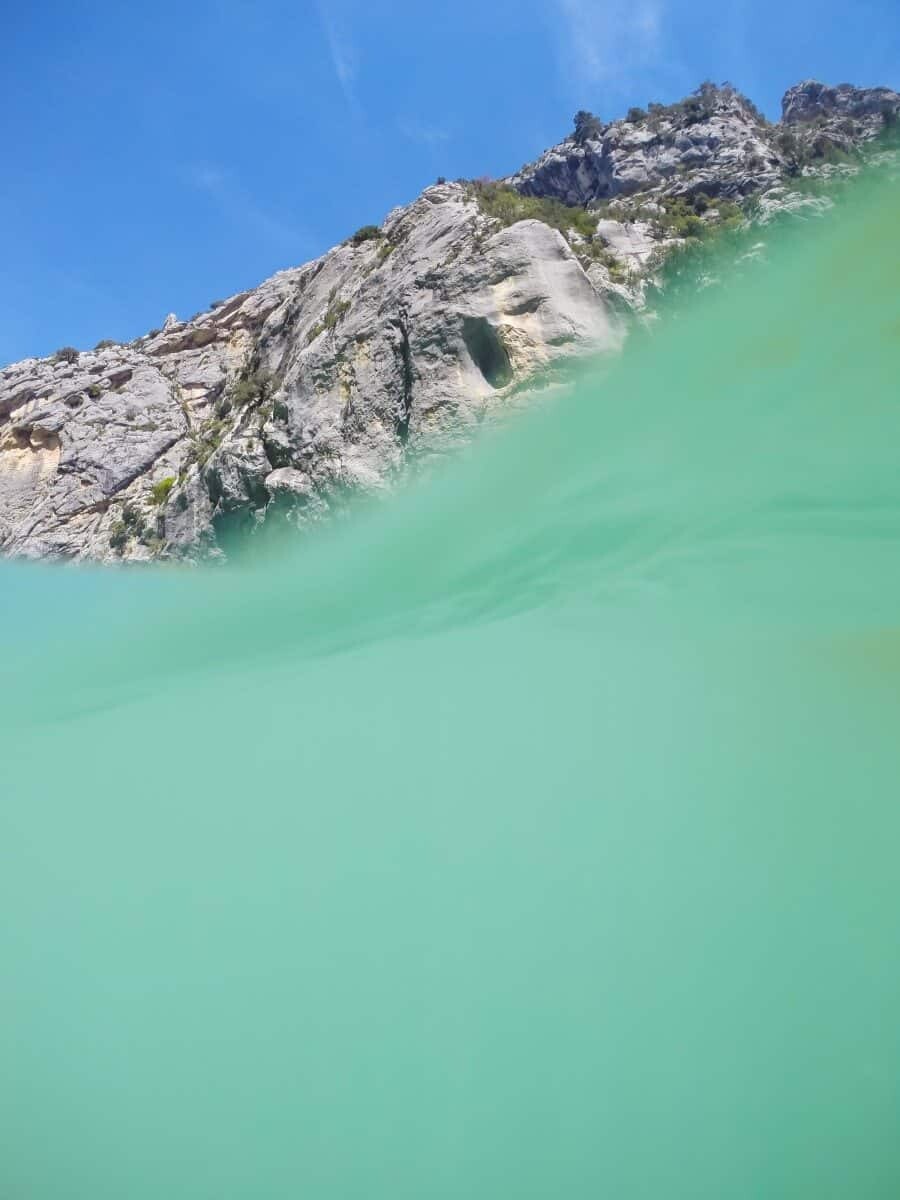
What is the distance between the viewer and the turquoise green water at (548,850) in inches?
108

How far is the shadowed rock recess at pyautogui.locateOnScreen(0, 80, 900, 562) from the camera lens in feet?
39.3

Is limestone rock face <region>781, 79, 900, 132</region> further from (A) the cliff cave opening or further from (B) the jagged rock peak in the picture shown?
(A) the cliff cave opening

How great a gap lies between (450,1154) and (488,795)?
6.74 feet

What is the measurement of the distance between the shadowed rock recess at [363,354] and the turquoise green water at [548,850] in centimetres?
471

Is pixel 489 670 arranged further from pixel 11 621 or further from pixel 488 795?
pixel 11 621

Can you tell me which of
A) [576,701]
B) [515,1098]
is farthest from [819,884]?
[576,701]

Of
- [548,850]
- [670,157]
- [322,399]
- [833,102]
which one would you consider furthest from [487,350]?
[833,102]

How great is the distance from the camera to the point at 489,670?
21.6 feet

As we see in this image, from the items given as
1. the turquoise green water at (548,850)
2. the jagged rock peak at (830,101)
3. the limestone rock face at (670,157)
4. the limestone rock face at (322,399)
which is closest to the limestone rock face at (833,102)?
the jagged rock peak at (830,101)

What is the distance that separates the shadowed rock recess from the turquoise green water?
15.5ft

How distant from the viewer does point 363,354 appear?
44.8 feet

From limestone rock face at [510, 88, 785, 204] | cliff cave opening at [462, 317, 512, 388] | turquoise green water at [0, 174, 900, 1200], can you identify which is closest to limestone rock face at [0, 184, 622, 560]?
cliff cave opening at [462, 317, 512, 388]

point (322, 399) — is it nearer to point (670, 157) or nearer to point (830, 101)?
point (670, 157)

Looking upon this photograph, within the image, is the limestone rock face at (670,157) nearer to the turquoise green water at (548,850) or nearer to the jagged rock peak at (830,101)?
the jagged rock peak at (830,101)
